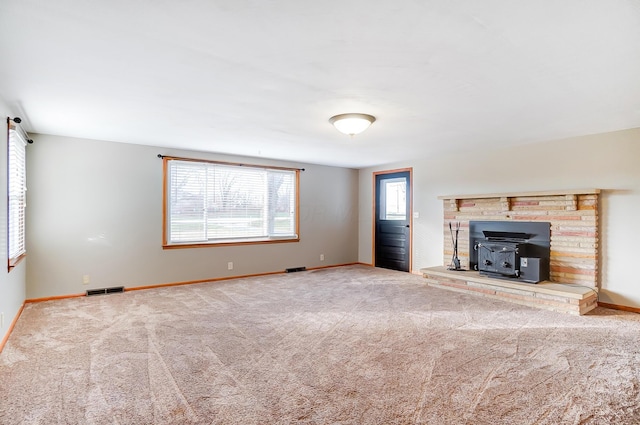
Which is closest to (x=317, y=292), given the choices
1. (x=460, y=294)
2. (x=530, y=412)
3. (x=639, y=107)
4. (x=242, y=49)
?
(x=460, y=294)

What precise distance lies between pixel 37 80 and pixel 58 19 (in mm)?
1207

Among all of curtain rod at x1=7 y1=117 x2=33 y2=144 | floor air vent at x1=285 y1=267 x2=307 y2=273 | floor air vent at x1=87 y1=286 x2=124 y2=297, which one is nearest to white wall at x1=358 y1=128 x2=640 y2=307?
floor air vent at x1=285 y1=267 x2=307 y2=273

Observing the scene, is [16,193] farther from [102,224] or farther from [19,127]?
[102,224]

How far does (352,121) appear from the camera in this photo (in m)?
3.74

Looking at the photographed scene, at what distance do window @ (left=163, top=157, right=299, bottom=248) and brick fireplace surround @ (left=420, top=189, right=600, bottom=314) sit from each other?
3080 mm

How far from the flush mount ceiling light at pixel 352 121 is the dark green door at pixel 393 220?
3353mm

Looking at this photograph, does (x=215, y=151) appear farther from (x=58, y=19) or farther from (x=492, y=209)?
(x=492, y=209)

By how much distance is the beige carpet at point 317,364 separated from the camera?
2.13 metres

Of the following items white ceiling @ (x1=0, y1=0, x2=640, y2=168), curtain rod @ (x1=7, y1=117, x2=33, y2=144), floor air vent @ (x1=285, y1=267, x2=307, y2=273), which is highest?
white ceiling @ (x1=0, y1=0, x2=640, y2=168)

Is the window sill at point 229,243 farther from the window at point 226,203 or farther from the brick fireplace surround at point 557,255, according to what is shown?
the brick fireplace surround at point 557,255

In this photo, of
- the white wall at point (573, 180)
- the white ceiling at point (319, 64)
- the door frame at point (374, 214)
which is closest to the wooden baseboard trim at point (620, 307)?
the white wall at point (573, 180)

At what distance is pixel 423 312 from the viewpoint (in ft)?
13.9

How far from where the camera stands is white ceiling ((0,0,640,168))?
1863mm

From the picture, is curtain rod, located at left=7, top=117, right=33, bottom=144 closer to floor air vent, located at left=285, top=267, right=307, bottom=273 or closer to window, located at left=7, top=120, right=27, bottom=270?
window, located at left=7, top=120, right=27, bottom=270
